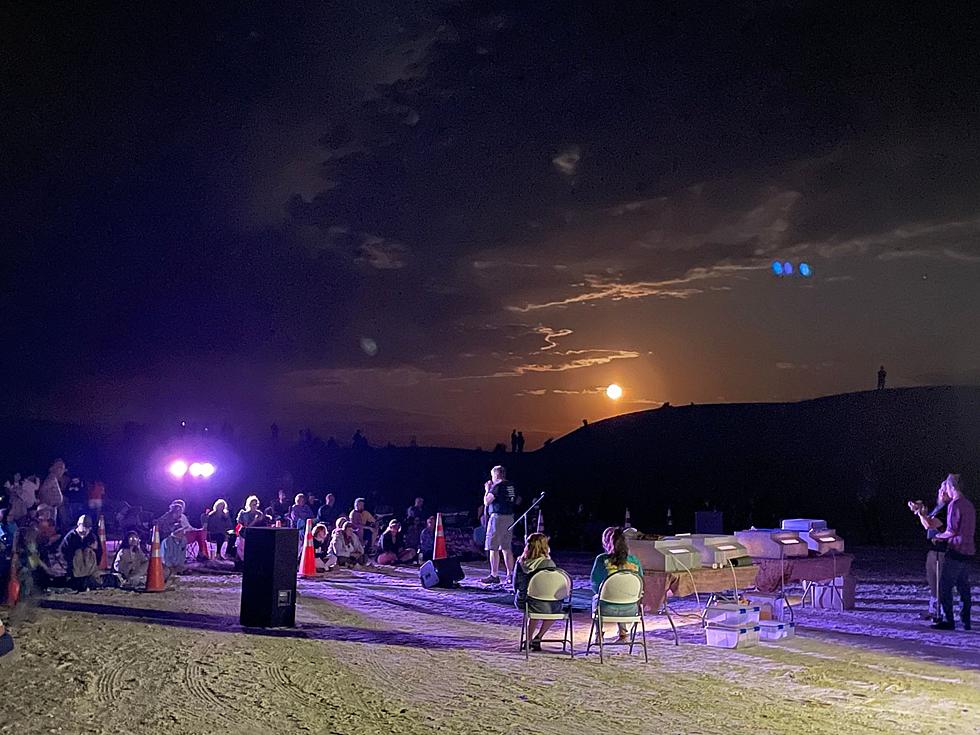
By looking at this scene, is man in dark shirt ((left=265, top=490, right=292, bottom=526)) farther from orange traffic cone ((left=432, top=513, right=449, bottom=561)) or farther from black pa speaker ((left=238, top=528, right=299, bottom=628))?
black pa speaker ((left=238, top=528, right=299, bottom=628))

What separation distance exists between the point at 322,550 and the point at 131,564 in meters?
3.78

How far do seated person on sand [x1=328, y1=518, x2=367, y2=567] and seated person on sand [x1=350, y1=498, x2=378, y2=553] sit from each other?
27 centimetres

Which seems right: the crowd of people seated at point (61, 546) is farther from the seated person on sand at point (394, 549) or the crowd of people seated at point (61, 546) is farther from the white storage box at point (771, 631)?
the white storage box at point (771, 631)

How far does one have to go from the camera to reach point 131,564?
13.5m

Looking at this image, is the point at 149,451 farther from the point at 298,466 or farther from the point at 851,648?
the point at 851,648

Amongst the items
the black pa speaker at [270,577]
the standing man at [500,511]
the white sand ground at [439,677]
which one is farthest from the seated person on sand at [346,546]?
the black pa speaker at [270,577]

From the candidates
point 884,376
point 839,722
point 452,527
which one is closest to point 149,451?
point 452,527

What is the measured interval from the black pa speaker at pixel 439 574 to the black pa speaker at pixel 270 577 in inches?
156

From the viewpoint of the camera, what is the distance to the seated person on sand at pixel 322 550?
631 inches

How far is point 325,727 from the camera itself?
607cm

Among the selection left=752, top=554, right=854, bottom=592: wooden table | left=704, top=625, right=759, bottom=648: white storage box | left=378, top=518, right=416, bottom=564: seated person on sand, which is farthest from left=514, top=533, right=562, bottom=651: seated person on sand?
left=378, top=518, right=416, bottom=564: seated person on sand

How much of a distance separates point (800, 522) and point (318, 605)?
614 centimetres

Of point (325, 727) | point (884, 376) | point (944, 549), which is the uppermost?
→ point (884, 376)

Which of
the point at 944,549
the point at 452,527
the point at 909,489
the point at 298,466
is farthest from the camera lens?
the point at 298,466
